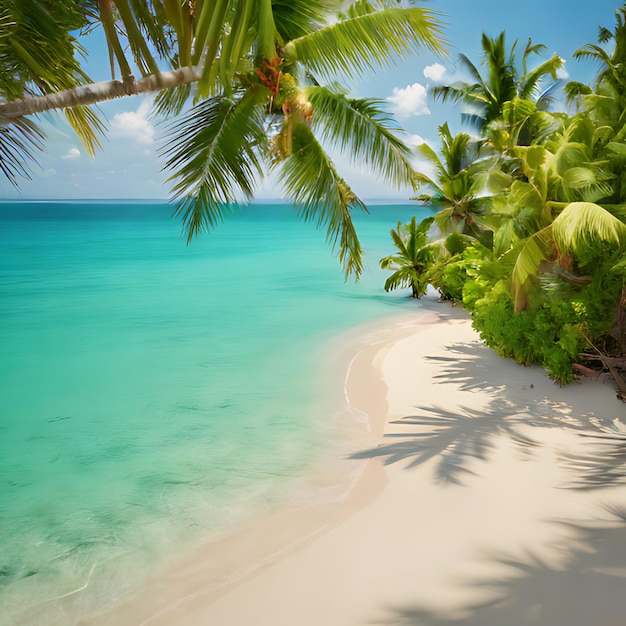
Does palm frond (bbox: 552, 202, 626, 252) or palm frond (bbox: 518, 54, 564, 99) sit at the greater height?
palm frond (bbox: 518, 54, 564, 99)

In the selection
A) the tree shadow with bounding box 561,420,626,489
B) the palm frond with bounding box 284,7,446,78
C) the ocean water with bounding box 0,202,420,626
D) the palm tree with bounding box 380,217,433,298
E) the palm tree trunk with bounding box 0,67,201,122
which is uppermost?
the palm frond with bounding box 284,7,446,78

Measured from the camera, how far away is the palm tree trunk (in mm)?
3860

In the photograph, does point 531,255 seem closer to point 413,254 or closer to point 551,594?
point 551,594

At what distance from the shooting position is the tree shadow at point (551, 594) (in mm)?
3398

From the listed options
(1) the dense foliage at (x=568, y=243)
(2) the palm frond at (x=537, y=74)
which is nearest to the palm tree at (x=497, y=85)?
(2) the palm frond at (x=537, y=74)

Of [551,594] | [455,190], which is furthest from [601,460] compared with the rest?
[455,190]

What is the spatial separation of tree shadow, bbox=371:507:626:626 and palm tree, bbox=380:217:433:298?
11480mm

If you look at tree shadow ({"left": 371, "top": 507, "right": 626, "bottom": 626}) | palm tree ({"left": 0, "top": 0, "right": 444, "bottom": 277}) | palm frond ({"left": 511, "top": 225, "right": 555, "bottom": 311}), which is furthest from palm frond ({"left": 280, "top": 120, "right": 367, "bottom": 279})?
tree shadow ({"left": 371, "top": 507, "right": 626, "bottom": 626})

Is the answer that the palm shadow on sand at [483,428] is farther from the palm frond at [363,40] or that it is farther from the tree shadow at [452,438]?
the palm frond at [363,40]

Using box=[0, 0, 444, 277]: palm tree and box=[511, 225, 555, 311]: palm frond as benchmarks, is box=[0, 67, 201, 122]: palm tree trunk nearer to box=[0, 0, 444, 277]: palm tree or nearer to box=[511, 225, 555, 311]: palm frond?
box=[0, 0, 444, 277]: palm tree

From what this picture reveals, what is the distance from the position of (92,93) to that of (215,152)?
2.73m

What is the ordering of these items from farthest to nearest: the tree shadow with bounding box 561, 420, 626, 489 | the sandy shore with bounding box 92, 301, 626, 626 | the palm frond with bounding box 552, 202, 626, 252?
the palm frond with bounding box 552, 202, 626, 252
the tree shadow with bounding box 561, 420, 626, 489
the sandy shore with bounding box 92, 301, 626, 626

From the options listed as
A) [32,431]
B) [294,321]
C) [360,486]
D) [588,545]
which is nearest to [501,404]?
[360,486]

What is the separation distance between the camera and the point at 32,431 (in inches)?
301
